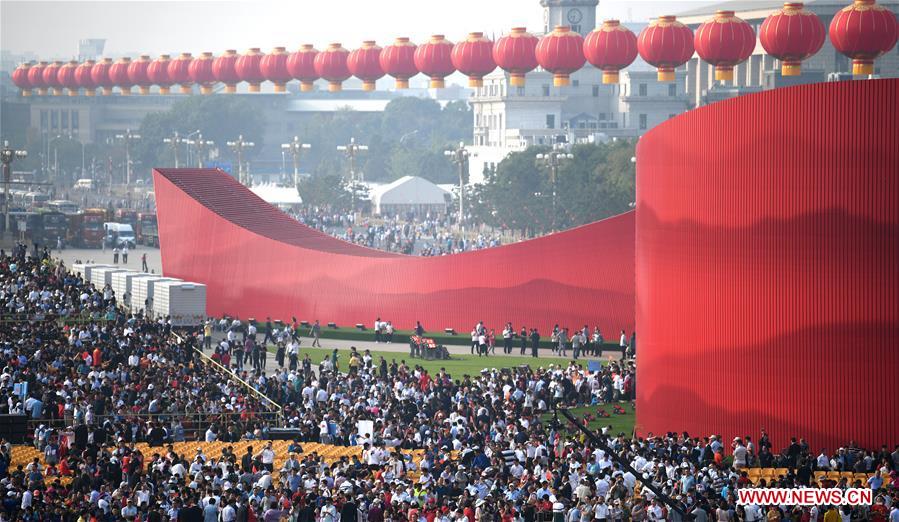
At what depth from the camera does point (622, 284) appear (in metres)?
45.4

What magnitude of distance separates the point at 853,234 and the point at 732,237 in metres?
2.36

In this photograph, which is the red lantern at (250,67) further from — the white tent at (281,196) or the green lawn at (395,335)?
the white tent at (281,196)

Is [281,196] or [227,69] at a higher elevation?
[227,69]

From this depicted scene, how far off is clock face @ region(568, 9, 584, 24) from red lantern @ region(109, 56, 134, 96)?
7925cm

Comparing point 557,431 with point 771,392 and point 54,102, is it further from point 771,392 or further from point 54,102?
point 54,102

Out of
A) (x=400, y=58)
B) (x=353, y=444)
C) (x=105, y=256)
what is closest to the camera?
(x=353, y=444)

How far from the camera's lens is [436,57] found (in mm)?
47438

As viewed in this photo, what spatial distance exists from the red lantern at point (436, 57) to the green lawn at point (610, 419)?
43.2 ft

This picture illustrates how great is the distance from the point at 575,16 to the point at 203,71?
3323 inches

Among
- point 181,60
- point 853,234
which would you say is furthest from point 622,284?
point 181,60

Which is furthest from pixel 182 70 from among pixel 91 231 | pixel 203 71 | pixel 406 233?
pixel 406 233

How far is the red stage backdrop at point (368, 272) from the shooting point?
45969 millimetres

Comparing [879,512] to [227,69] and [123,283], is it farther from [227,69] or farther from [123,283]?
[227,69]
